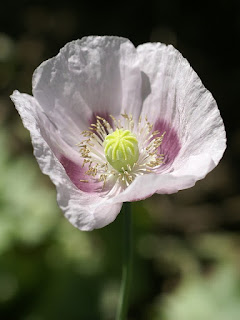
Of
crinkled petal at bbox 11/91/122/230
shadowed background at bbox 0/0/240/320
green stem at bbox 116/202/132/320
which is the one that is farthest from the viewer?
shadowed background at bbox 0/0/240/320

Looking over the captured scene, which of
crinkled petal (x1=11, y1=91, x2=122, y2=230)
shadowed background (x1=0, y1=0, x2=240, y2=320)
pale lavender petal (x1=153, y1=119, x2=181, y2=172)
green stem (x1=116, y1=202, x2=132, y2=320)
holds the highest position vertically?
crinkled petal (x1=11, y1=91, x2=122, y2=230)

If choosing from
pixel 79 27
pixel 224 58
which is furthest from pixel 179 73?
pixel 79 27

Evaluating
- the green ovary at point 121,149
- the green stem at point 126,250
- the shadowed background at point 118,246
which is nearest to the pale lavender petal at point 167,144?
the green ovary at point 121,149

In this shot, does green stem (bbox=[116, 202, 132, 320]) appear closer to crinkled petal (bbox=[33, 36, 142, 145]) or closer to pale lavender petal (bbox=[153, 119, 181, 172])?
pale lavender petal (bbox=[153, 119, 181, 172])

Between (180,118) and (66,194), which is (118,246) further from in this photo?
(66,194)

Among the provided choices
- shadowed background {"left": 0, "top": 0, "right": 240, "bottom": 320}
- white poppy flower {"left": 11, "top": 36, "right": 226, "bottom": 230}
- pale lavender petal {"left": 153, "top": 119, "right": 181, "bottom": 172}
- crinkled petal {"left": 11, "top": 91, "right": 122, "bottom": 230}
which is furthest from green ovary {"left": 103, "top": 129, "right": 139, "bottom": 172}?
shadowed background {"left": 0, "top": 0, "right": 240, "bottom": 320}

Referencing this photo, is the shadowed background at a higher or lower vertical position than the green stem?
lower

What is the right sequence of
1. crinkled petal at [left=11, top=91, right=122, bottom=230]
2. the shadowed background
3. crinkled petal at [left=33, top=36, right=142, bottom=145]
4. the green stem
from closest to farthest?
crinkled petal at [left=11, top=91, right=122, bottom=230]
the green stem
crinkled petal at [left=33, top=36, right=142, bottom=145]
the shadowed background

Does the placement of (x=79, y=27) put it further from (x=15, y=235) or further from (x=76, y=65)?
(x=76, y=65)
